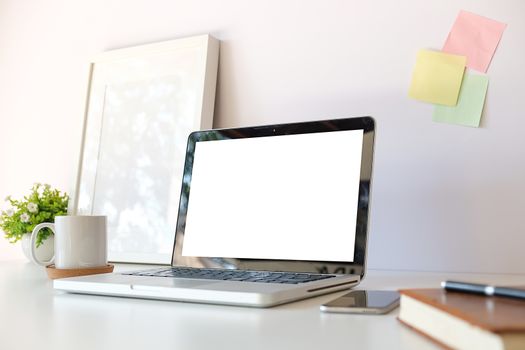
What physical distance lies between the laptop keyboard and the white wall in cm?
35

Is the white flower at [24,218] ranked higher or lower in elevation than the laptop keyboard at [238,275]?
higher

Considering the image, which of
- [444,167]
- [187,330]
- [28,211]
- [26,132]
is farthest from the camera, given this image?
[26,132]

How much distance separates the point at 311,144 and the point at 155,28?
687mm

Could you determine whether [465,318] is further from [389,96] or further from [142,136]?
[142,136]

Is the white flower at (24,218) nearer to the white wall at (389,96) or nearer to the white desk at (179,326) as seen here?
the white wall at (389,96)

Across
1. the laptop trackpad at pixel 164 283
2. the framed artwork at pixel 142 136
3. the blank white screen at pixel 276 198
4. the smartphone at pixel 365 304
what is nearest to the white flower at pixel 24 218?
the framed artwork at pixel 142 136

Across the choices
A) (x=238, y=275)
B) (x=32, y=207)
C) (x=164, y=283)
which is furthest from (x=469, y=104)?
→ (x=32, y=207)

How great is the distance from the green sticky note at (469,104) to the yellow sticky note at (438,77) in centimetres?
1

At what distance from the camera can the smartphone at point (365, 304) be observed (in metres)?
0.64

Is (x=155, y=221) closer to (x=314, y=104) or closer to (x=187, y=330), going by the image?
(x=314, y=104)

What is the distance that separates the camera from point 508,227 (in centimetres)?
105

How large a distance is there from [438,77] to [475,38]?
10cm

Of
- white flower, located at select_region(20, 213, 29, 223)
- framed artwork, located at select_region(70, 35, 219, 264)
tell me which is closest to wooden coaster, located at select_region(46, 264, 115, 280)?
framed artwork, located at select_region(70, 35, 219, 264)

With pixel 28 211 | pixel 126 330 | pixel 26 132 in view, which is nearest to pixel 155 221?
pixel 28 211
